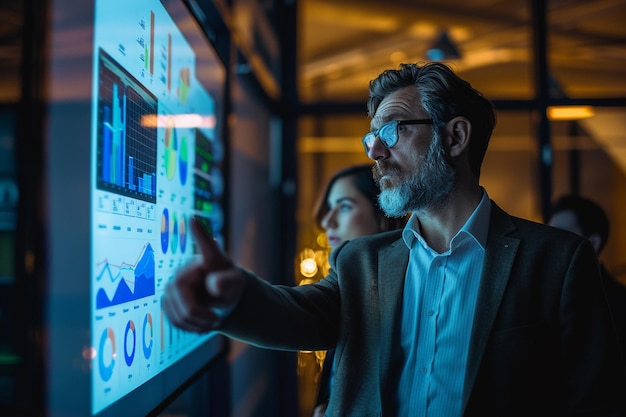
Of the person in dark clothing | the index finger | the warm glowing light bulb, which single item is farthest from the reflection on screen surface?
the warm glowing light bulb

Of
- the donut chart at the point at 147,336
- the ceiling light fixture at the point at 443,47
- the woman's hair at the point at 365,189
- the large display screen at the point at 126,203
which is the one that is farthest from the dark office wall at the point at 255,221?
the ceiling light fixture at the point at 443,47

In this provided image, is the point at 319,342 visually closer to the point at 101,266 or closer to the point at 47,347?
the point at 101,266

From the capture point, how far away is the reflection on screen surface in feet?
4.14

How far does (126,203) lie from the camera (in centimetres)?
141

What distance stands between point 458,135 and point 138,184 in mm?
888

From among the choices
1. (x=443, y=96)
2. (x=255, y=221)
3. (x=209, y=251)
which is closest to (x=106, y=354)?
(x=209, y=251)

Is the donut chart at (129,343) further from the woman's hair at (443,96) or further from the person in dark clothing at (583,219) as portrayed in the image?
the person in dark clothing at (583,219)

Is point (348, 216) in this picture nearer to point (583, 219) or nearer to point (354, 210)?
point (354, 210)

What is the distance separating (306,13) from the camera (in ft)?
15.7

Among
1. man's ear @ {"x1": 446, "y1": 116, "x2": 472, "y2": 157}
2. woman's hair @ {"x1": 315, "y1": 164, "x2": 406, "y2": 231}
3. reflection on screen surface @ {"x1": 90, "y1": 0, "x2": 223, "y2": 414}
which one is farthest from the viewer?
woman's hair @ {"x1": 315, "y1": 164, "x2": 406, "y2": 231}

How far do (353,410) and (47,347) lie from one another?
797 millimetres

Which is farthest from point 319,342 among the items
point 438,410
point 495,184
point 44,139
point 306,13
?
point 495,184

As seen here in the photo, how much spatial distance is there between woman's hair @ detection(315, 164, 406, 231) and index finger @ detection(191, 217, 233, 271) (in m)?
1.58

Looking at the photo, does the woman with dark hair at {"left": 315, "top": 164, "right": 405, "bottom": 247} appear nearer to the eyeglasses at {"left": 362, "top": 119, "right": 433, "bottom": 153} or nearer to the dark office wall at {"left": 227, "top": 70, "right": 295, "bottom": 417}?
the dark office wall at {"left": 227, "top": 70, "right": 295, "bottom": 417}
